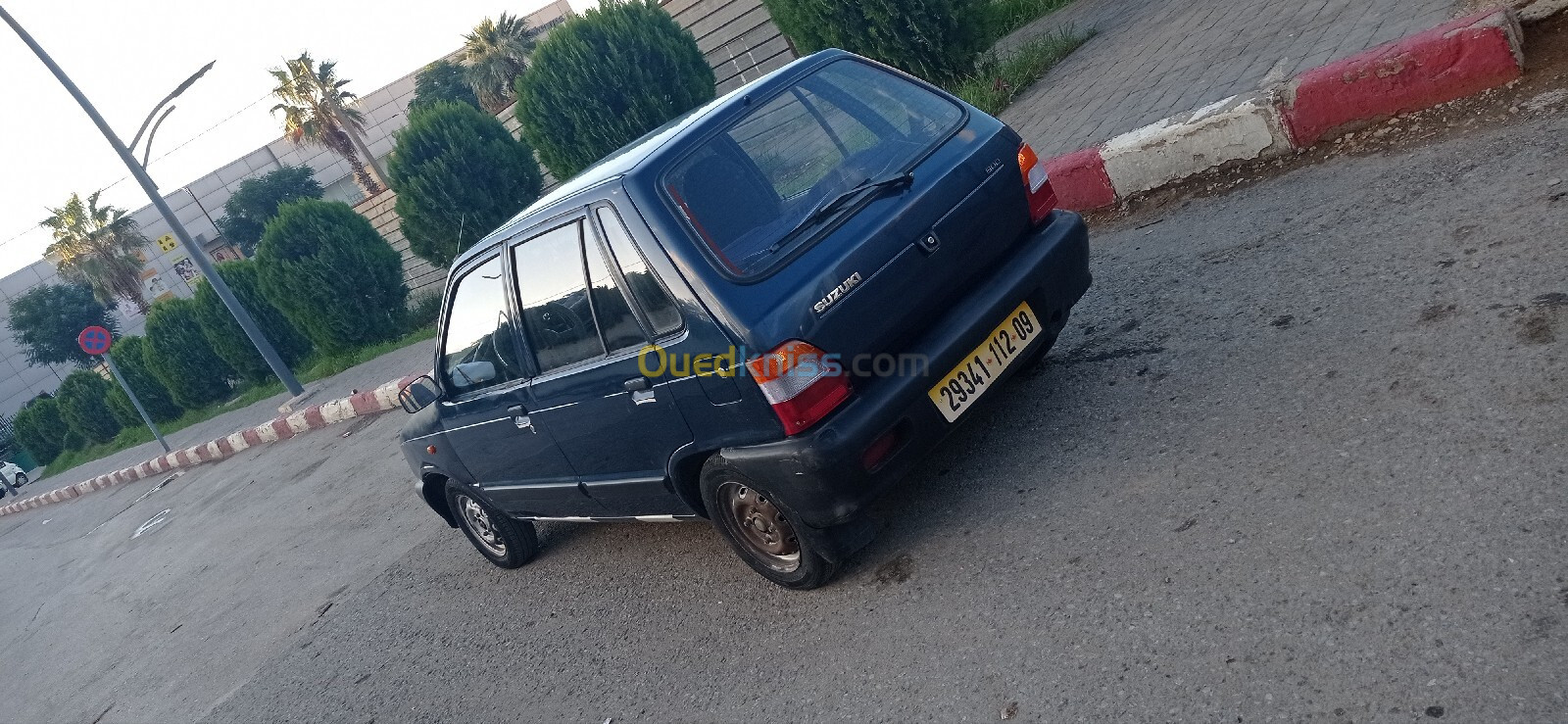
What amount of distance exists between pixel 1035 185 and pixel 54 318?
59.8 m

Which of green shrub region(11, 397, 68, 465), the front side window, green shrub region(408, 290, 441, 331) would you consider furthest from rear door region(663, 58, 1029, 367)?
green shrub region(11, 397, 68, 465)

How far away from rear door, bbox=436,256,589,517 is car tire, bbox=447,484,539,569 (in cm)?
30

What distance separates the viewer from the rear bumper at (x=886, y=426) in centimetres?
344

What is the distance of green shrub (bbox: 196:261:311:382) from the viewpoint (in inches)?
889

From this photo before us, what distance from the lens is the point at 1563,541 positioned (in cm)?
250

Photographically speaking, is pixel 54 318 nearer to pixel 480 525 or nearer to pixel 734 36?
pixel 734 36

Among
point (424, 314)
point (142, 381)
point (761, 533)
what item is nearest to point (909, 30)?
point (761, 533)

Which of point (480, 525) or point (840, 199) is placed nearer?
point (840, 199)

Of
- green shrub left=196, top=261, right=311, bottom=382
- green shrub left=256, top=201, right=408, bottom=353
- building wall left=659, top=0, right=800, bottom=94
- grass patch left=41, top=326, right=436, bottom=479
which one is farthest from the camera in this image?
green shrub left=196, top=261, right=311, bottom=382

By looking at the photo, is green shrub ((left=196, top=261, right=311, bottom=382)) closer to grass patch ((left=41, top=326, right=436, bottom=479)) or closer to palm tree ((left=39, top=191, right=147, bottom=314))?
grass patch ((left=41, top=326, right=436, bottom=479))

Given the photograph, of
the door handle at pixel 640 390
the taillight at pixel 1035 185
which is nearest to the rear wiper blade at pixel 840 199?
the taillight at pixel 1035 185

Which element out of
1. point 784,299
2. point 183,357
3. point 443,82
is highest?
point 443,82

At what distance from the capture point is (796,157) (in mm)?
3832

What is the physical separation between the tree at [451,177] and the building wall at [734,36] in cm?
519
